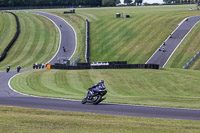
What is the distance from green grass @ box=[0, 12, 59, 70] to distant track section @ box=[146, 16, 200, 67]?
22647 mm

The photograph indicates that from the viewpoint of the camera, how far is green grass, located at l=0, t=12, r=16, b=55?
9726 centimetres

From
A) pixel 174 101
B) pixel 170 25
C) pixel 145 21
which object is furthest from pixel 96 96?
pixel 145 21

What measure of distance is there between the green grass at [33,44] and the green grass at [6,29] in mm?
2116

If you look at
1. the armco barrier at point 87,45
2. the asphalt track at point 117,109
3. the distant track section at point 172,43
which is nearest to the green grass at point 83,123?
the asphalt track at point 117,109

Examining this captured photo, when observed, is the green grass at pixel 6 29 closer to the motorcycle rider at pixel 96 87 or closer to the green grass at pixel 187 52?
the green grass at pixel 187 52

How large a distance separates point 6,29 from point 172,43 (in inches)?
1781

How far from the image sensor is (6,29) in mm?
108562

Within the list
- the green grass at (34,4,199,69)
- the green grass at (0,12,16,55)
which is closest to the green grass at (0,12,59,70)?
the green grass at (0,12,16,55)

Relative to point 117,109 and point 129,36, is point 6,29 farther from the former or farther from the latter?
point 117,109

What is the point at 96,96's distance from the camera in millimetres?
26469

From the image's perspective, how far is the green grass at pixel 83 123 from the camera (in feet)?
55.4

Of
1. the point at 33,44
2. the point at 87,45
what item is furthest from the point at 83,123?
the point at 33,44

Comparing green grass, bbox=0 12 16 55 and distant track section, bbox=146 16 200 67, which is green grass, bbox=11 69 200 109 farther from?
green grass, bbox=0 12 16 55

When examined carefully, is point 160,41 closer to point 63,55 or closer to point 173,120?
point 63,55
